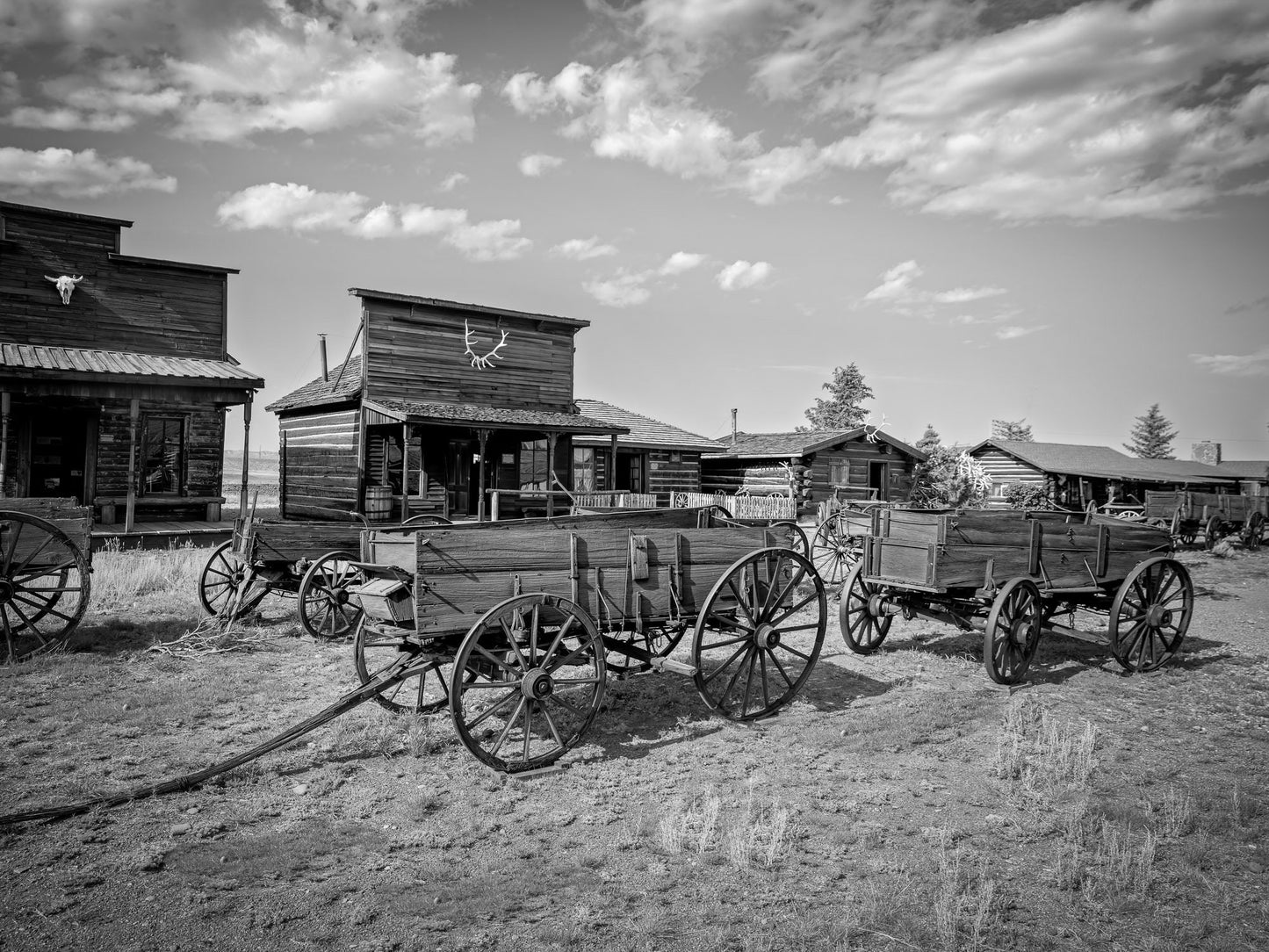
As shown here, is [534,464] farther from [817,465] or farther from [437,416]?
[817,465]

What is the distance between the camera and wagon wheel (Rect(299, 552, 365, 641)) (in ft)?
26.9

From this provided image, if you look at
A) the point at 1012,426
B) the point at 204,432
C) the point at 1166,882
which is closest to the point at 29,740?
the point at 1166,882

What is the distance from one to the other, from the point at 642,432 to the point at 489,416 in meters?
9.88

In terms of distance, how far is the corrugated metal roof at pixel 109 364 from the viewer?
15510mm

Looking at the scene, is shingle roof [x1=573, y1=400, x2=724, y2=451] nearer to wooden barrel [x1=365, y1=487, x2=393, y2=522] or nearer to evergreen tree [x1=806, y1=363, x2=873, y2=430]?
wooden barrel [x1=365, y1=487, x2=393, y2=522]

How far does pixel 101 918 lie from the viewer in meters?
3.22

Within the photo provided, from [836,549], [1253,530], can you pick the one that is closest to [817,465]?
[1253,530]

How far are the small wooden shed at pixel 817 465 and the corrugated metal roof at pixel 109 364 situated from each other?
58.8 feet

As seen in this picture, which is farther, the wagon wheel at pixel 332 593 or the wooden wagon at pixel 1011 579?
the wagon wheel at pixel 332 593

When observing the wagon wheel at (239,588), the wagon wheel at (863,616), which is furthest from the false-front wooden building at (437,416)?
the wagon wheel at (863,616)

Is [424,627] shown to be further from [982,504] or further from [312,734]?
[982,504]

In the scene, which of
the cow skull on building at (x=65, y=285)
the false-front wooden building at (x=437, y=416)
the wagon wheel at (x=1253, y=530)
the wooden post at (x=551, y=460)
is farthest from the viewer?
the wagon wheel at (x=1253, y=530)

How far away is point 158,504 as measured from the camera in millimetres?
19375

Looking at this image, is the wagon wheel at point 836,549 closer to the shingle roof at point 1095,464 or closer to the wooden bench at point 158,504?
the wooden bench at point 158,504
